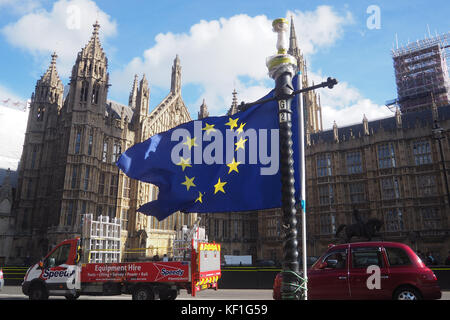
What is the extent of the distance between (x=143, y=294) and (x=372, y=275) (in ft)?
25.9

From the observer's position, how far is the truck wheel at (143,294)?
12.4m

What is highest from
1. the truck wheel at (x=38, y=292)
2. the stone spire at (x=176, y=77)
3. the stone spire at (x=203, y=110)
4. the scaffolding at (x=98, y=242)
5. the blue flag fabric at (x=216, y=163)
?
the stone spire at (x=176, y=77)

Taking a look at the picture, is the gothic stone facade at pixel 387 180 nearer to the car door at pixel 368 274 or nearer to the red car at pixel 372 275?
the red car at pixel 372 275

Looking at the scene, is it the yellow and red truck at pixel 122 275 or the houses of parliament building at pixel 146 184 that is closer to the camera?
the yellow and red truck at pixel 122 275

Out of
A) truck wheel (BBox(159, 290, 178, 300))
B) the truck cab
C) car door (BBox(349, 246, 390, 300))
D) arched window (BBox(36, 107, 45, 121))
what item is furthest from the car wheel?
arched window (BBox(36, 107, 45, 121))

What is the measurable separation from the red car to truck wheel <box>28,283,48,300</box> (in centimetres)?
955

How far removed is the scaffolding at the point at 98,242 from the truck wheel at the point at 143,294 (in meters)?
2.61

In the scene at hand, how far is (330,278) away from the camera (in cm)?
907

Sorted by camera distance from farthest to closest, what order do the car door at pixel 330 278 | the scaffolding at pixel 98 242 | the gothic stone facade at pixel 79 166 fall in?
the gothic stone facade at pixel 79 166
the scaffolding at pixel 98 242
the car door at pixel 330 278

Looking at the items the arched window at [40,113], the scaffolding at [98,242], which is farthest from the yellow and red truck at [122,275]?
the arched window at [40,113]

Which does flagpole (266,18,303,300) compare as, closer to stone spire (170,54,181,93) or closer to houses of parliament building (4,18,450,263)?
houses of parliament building (4,18,450,263)

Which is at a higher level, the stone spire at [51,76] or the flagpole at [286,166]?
the stone spire at [51,76]

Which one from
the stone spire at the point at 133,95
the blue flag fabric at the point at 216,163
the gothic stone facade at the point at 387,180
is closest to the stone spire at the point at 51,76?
the stone spire at the point at 133,95

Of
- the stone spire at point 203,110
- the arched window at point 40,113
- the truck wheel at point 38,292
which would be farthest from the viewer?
the stone spire at point 203,110
